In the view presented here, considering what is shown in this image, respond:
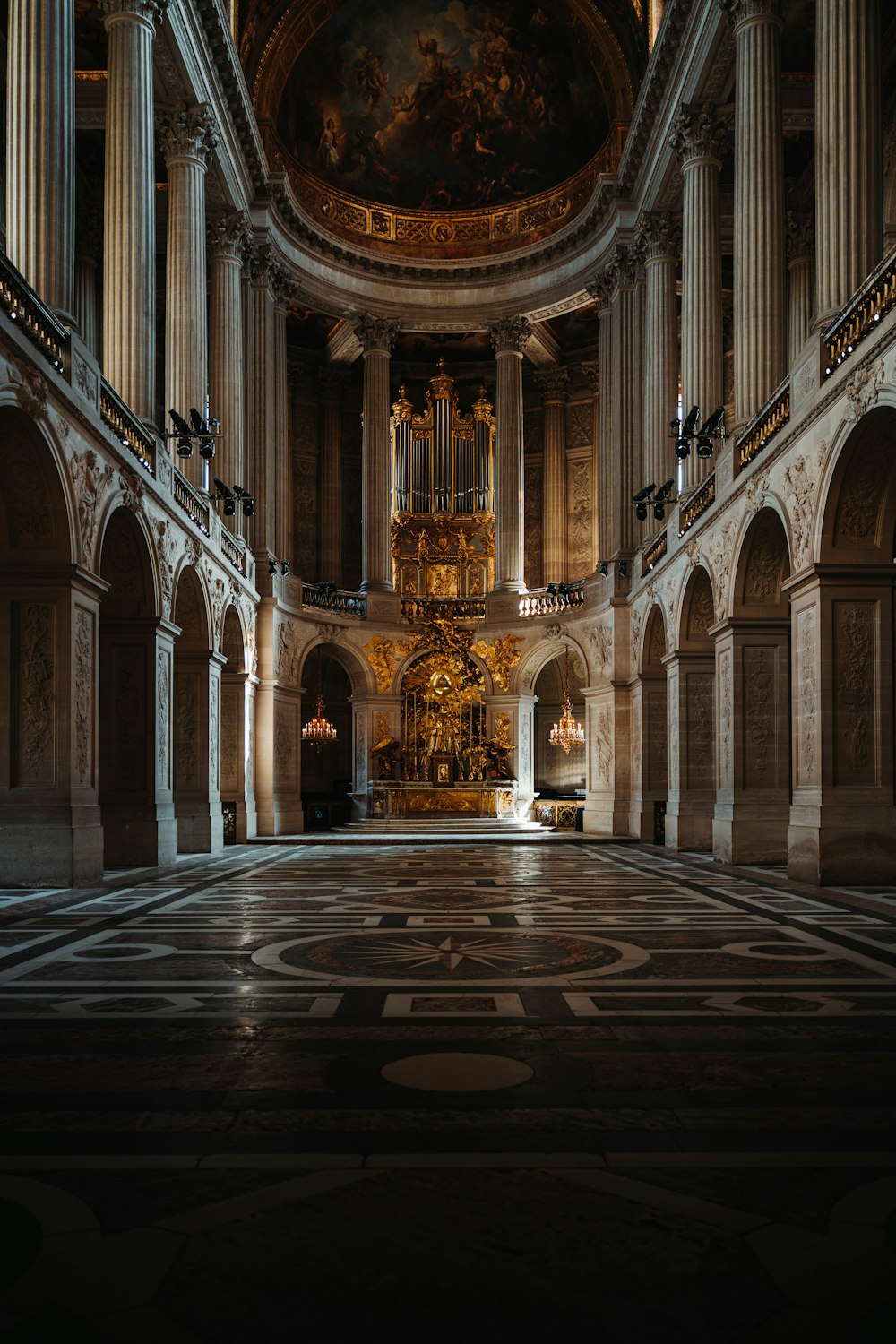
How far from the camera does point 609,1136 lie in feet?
14.0

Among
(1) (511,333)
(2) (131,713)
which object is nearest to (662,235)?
(1) (511,333)

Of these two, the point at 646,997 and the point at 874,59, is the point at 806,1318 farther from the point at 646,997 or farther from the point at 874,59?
the point at 874,59

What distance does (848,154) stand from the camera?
15602 millimetres

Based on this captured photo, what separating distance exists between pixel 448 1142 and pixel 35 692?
12.2 metres

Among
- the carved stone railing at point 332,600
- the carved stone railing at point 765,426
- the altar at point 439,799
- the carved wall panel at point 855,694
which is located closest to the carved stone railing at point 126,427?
the carved stone railing at point 765,426

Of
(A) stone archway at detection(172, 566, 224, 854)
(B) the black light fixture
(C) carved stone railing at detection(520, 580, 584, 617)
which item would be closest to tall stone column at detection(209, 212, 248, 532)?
(A) stone archway at detection(172, 566, 224, 854)

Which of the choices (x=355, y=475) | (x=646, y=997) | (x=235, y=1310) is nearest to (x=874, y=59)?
(x=646, y=997)

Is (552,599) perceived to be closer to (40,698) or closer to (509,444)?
(509,444)

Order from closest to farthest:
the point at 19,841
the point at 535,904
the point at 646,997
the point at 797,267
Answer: the point at 646,997 < the point at 535,904 < the point at 19,841 < the point at 797,267

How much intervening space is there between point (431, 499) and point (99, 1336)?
3611 cm

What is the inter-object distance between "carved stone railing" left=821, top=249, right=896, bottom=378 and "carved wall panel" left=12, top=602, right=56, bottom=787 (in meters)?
10.4

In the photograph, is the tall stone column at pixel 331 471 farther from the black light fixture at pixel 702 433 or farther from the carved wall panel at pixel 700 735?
the black light fixture at pixel 702 433

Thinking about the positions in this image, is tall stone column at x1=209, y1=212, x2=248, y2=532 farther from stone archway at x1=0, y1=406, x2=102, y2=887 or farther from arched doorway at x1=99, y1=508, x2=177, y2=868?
stone archway at x1=0, y1=406, x2=102, y2=887

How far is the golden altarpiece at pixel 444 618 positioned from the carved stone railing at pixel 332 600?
→ 49.3 inches
